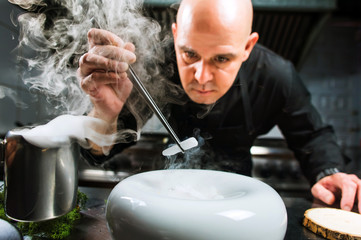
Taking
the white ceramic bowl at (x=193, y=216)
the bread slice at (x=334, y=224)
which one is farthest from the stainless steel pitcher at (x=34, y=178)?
the bread slice at (x=334, y=224)

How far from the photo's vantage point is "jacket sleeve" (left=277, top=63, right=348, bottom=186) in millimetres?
1484

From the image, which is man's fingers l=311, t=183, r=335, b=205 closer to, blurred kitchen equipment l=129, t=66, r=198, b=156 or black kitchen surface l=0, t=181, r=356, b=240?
black kitchen surface l=0, t=181, r=356, b=240

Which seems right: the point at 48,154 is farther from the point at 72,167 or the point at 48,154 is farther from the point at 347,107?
the point at 347,107

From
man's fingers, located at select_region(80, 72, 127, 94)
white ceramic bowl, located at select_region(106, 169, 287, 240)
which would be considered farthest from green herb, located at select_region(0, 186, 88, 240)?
man's fingers, located at select_region(80, 72, 127, 94)

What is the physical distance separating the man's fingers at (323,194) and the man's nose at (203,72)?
0.66 m

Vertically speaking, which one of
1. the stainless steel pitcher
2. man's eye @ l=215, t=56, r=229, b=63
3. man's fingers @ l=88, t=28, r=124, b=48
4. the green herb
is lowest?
the green herb

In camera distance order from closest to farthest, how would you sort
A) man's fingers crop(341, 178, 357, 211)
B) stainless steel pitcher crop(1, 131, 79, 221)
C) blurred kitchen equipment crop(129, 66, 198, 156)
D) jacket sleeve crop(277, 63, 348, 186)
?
stainless steel pitcher crop(1, 131, 79, 221), blurred kitchen equipment crop(129, 66, 198, 156), man's fingers crop(341, 178, 357, 211), jacket sleeve crop(277, 63, 348, 186)

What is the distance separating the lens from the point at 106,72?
94 cm

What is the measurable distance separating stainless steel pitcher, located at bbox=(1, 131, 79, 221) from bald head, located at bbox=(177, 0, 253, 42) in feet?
2.13

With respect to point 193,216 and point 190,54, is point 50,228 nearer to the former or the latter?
point 193,216

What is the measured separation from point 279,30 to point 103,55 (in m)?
1.40

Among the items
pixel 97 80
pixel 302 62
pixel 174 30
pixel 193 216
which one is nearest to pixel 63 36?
pixel 97 80

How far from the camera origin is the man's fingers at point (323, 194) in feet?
3.52

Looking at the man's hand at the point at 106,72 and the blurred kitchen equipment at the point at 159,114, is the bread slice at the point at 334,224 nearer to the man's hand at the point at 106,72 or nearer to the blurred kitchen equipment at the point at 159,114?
the blurred kitchen equipment at the point at 159,114
